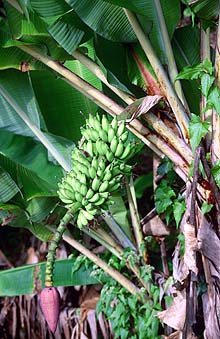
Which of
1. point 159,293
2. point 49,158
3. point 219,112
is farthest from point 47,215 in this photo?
point 219,112

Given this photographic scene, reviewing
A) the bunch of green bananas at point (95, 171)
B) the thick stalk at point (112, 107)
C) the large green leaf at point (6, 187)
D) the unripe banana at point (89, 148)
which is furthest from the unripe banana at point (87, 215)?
the large green leaf at point (6, 187)

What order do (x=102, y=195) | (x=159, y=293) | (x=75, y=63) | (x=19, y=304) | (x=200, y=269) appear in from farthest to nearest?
(x=19, y=304), (x=75, y=63), (x=159, y=293), (x=200, y=269), (x=102, y=195)

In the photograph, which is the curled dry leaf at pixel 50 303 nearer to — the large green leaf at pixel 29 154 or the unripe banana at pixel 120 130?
the unripe banana at pixel 120 130

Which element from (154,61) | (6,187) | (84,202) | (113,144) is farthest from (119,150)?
(6,187)

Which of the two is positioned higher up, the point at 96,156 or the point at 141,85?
the point at 141,85

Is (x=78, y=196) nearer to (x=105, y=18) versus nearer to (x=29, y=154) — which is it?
(x=105, y=18)

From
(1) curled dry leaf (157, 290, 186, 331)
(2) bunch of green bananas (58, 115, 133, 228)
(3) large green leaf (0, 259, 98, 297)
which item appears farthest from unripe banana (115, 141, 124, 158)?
(3) large green leaf (0, 259, 98, 297)

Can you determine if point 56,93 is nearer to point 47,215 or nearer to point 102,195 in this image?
point 47,215
